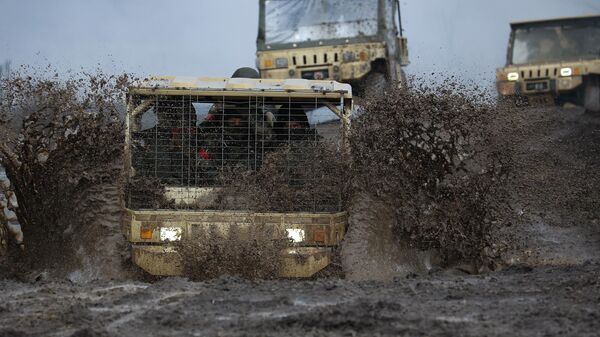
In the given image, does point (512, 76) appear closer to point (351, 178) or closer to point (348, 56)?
point (348, 56)

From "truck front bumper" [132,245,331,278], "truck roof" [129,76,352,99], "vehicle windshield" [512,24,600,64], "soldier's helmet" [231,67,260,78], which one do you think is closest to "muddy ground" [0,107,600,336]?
"truck front bumper" [132,245,331,278]

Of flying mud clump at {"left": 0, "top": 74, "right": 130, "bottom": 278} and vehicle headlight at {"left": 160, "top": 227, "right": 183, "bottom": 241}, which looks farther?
flying mud clump at {"left": 0, "top": 74, "right": 130, "bottom": 278}

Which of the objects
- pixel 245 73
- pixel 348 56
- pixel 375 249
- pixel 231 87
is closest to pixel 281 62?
pixel 348 56

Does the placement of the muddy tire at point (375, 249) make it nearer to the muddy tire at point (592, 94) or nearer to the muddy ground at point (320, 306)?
the muddy ground at point (320, 306)

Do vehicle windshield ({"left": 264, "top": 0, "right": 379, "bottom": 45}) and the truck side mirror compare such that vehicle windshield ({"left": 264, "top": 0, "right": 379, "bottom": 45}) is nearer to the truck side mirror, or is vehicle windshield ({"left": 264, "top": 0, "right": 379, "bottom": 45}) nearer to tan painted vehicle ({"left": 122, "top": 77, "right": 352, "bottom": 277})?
the truck side mirror

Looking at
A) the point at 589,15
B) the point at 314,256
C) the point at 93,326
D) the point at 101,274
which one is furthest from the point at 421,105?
the point at 589,15

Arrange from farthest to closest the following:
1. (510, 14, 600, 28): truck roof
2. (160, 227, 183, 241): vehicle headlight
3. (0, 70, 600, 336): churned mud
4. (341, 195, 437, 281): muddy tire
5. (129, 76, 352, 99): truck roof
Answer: (510, 14, 600, 28): truck roof, (129, 76, 352, 99): truck roof, (341, 195, 437, 281): muddy tire, (160, 227, 183, 241): vehicle headlight, (0, 70, 600, 336): churned mud

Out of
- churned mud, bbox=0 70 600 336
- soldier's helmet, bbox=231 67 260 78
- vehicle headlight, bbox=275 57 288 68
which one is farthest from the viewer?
vehicle headlight, bbox=275 57 288 68

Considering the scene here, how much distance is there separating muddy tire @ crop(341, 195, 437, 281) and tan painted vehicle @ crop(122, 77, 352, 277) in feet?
0.43

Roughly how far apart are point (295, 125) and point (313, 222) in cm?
87

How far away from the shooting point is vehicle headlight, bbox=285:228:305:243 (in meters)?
6.28

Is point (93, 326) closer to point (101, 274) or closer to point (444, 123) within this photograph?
point (101, 274)

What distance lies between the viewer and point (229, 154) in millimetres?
6672

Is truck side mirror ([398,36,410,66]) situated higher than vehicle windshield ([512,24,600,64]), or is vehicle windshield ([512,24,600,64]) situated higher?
vehicle windshield ([512,24,600,64])
